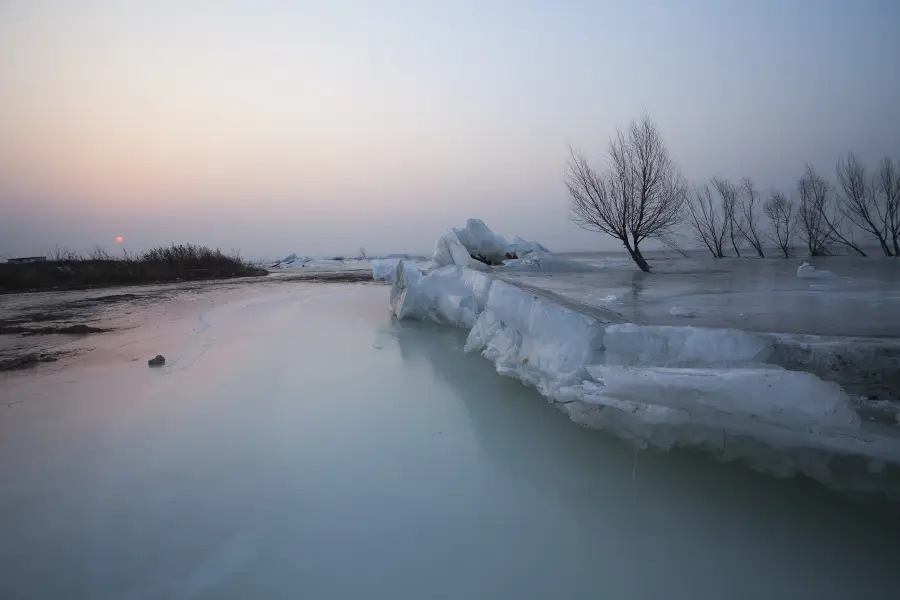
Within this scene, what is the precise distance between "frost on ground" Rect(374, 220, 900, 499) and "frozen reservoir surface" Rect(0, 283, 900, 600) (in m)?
0.16

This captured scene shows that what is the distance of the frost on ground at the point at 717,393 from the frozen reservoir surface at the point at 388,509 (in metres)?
0.16

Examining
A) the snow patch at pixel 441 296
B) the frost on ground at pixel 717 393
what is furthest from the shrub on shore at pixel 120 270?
the frost on ground at pixel 717 393

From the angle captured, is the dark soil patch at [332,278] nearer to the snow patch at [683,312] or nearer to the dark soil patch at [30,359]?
the dark soil patch at [30,359]

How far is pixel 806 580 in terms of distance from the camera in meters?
1.26

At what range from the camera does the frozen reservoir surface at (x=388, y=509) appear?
50.8 inches

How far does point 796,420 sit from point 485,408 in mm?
1662

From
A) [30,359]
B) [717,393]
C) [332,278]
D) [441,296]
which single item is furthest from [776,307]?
[332,278]

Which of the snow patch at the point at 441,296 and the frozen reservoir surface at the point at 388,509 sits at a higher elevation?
the snow patch at the point at 441,296

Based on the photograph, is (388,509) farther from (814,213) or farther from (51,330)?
(814,213)

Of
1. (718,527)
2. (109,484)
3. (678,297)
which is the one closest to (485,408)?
(718,527)

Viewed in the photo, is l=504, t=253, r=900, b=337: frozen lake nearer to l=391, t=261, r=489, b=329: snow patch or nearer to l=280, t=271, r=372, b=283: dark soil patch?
l=391, t=261, r=489, b=329: snow patch

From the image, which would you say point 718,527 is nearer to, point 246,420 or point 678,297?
point 246,420

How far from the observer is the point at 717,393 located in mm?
1640

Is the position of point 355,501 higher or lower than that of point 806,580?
higher
